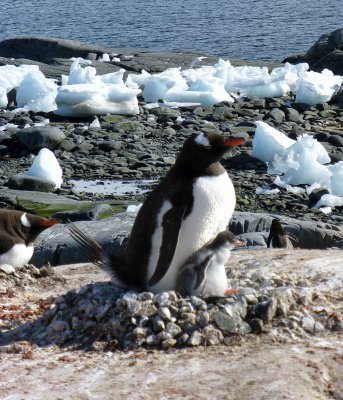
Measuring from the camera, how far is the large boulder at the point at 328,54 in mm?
24125

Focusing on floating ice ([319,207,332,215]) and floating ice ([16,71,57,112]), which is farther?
floating ice ([16,71,57,112])

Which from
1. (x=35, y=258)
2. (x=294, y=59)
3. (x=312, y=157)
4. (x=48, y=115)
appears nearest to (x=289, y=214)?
(x=312, y=157)

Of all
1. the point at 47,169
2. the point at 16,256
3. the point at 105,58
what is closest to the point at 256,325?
→ the point at 16,256

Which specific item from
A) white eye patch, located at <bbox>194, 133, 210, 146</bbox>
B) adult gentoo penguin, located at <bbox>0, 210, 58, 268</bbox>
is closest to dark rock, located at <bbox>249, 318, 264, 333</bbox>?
white eye patch, located at <bbox>194, 133, 210, 146</bbox>

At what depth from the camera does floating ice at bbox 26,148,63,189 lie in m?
13.6

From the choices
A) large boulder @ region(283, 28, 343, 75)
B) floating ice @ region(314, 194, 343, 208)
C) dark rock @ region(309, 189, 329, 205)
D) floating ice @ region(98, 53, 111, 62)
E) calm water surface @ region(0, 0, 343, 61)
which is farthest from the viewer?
calm water surface @ region(0, 0, 343, 61)

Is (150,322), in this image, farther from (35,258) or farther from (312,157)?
(312,157)

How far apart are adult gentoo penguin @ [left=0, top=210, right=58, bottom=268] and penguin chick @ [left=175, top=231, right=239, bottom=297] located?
2207 millimetres

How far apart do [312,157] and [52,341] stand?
31.0 ft

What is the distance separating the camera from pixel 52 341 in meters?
4.88

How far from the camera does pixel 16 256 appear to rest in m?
6.90

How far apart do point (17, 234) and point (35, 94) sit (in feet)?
41.3

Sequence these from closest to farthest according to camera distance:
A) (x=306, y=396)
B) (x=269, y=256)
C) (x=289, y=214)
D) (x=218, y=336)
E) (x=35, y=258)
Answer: (x=306, y=396)
(x=218, y=336)
(x=269, y=256)
(x=35, y=258)
(x=289, y=214)

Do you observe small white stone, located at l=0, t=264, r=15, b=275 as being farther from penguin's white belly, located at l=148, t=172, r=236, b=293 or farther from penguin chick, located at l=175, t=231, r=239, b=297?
penguin chick, located at l=175, t=231, r=239, b=297
